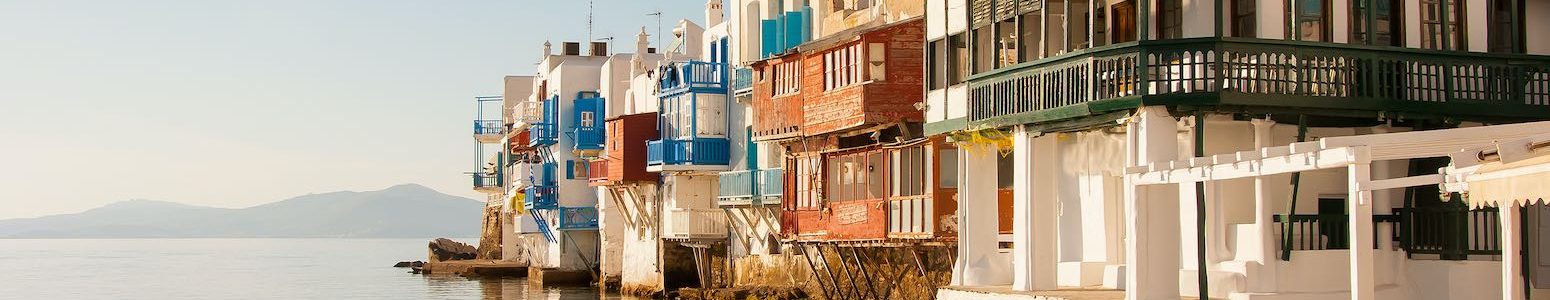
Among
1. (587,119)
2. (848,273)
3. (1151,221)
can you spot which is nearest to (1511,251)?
(1151,221)

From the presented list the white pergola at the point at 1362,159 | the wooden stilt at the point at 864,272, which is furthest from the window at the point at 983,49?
the wooden stilt at the point at 864,272

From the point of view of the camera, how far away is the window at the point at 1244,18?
82.7 feet

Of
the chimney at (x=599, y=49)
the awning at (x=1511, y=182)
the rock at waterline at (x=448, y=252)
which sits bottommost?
the rock at waterline at (x=448, y=252)

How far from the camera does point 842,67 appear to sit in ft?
127

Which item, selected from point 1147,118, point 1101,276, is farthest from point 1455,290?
point 1101,276

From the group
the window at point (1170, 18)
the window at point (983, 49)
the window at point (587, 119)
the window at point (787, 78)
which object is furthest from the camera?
the window at point (587, 119)

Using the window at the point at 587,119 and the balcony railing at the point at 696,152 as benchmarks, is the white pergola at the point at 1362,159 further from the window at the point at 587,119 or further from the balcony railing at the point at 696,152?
the window at the point at 587,119

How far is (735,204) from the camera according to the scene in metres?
50.9

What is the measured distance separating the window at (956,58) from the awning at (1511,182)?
42.3ft

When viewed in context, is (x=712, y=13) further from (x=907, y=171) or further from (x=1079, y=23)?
(x=1079, y=23)

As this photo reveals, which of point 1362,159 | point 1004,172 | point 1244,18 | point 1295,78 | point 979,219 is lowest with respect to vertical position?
point 979,219

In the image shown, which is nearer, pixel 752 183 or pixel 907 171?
pixel 907 171

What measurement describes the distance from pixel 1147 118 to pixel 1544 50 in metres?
5.52

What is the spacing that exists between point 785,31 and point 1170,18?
23166 millimetres
